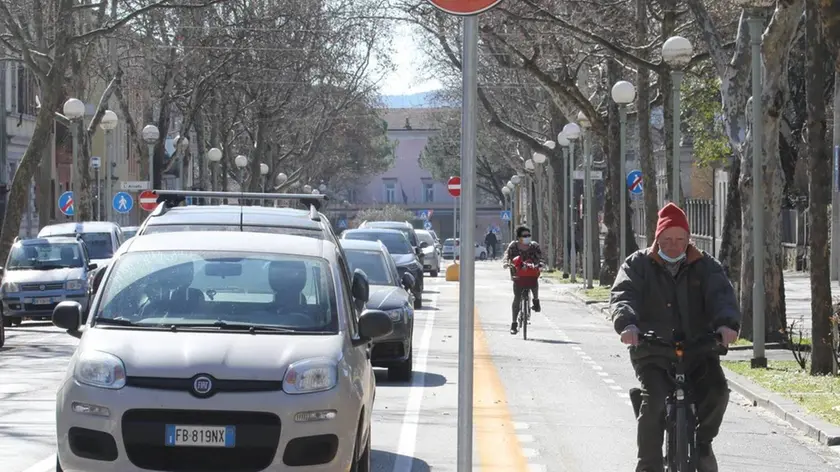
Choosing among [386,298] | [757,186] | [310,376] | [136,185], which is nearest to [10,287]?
[386,298]

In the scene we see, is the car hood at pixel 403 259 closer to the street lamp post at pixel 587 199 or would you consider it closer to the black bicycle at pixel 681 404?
the street lamp post at pixel 587 199

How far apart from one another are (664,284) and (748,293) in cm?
1476

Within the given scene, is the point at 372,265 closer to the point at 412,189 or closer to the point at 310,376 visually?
the point at 310,376

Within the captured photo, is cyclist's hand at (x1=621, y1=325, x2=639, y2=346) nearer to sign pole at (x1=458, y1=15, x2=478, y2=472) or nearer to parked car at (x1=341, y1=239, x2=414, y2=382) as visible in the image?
sign pole at (x1=458, y1=15, x2=478, y2=472)

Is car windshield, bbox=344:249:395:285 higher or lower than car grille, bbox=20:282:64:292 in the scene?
higher

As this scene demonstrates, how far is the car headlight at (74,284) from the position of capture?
3070 cm

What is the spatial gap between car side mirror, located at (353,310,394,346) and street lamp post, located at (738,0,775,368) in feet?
37.5

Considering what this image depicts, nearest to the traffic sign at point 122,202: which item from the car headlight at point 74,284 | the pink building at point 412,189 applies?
the car headlight at point 74,284

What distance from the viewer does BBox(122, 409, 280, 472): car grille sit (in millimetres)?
8430

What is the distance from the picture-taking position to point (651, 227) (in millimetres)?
33750

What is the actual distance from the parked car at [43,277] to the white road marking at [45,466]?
18930mm

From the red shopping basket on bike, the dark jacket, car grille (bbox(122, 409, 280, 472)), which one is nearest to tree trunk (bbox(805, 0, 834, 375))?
the red shopping basket on bike

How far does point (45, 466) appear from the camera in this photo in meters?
11.1

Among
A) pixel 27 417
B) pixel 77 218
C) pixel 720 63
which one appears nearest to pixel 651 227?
pixel 720 63
